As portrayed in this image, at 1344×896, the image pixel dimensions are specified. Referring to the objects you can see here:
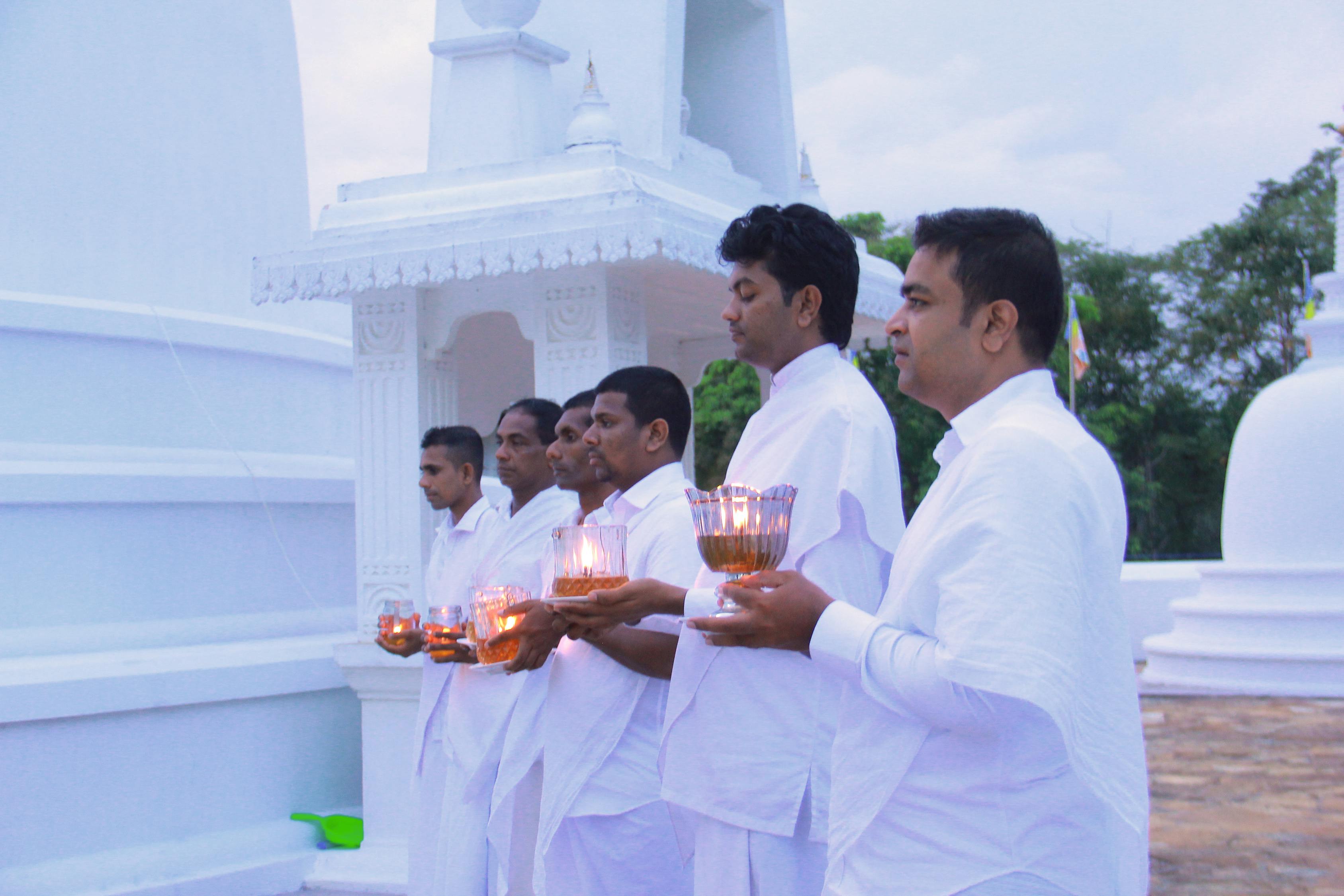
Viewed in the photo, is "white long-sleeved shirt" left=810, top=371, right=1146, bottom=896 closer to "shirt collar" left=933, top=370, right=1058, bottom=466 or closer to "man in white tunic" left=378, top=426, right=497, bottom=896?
"shirt collar" left=933, top=370, right=1058, bottom=466

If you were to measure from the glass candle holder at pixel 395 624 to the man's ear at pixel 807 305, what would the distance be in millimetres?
2134

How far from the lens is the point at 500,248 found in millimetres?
5402

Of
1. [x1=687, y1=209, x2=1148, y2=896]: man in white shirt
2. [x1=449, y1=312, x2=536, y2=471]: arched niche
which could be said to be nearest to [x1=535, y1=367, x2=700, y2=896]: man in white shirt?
[x1=687, y1=209, x2=1148, y2=896]: man in white shirt

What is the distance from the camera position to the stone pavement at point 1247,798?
5598mm

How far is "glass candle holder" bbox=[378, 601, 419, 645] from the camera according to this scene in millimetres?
4391

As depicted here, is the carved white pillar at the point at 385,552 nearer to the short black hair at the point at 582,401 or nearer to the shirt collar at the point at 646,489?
the short black hair at the point at 582,401

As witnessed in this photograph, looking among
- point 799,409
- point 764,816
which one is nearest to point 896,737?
point 764,816

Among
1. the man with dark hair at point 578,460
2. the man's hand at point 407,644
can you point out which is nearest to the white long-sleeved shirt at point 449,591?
the man's hand at point 407,644

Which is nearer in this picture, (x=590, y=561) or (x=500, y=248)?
(x=590, y=561)

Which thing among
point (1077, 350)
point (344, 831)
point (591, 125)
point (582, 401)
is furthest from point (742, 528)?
point (1077, 350)

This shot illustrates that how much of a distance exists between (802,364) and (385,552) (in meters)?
3.64

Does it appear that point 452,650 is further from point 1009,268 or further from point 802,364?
point 1009,268

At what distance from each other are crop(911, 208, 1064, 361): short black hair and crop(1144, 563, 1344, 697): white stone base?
1051 cm

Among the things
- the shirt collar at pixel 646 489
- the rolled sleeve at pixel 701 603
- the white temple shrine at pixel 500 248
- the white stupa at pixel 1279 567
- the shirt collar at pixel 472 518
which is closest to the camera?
the rolled sleeve at pixel 701 603
